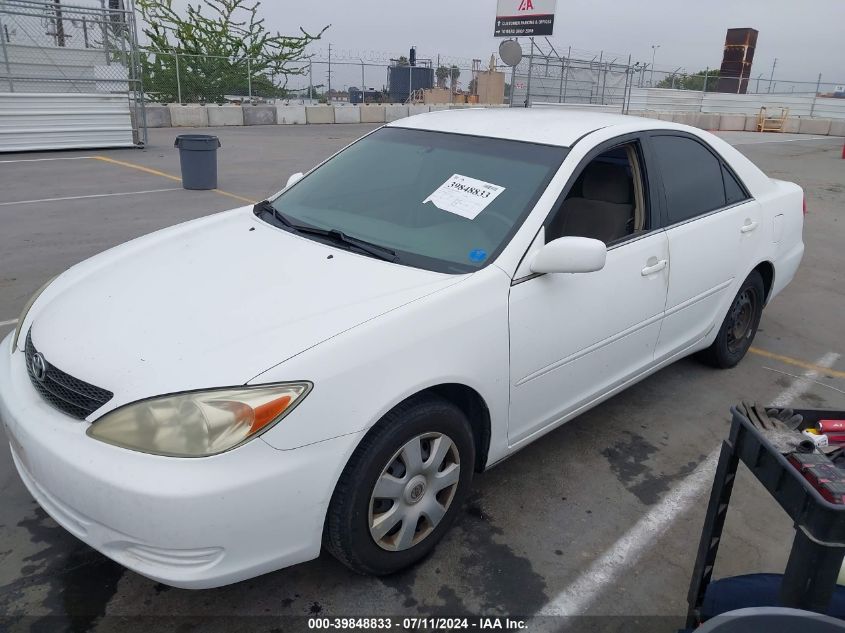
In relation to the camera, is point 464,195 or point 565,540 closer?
point 565,540

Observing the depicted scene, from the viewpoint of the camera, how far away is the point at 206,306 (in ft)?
8.18

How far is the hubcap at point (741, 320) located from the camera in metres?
4.31

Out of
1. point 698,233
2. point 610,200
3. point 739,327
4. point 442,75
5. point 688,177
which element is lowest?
point 739,327

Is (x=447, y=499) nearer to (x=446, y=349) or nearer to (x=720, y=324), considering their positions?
(x=446, y=349)

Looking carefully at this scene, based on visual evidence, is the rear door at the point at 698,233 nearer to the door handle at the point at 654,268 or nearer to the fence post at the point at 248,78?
the door handle at the point at 654,268

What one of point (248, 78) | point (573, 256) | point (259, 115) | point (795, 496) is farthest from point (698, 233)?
point (248, 78)

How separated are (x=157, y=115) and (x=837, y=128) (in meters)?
27.7

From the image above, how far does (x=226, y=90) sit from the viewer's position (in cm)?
2386

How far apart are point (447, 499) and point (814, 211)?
10072 mm

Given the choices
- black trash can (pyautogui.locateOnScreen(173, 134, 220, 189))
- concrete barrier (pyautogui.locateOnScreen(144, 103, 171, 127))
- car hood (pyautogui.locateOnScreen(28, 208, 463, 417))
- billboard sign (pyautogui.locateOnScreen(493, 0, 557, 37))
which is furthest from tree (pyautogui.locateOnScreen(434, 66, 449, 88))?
car hood (pyautogui.locateOnScreen(28, 208, 463, 417))

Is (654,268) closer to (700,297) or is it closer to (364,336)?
(700,297)

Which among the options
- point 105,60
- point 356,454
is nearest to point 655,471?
point 356,454

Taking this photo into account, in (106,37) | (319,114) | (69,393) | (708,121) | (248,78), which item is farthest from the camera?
(708,121)

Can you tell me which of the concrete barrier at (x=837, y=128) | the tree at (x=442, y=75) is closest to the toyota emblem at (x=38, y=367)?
the tree at (x=442, y=75)
